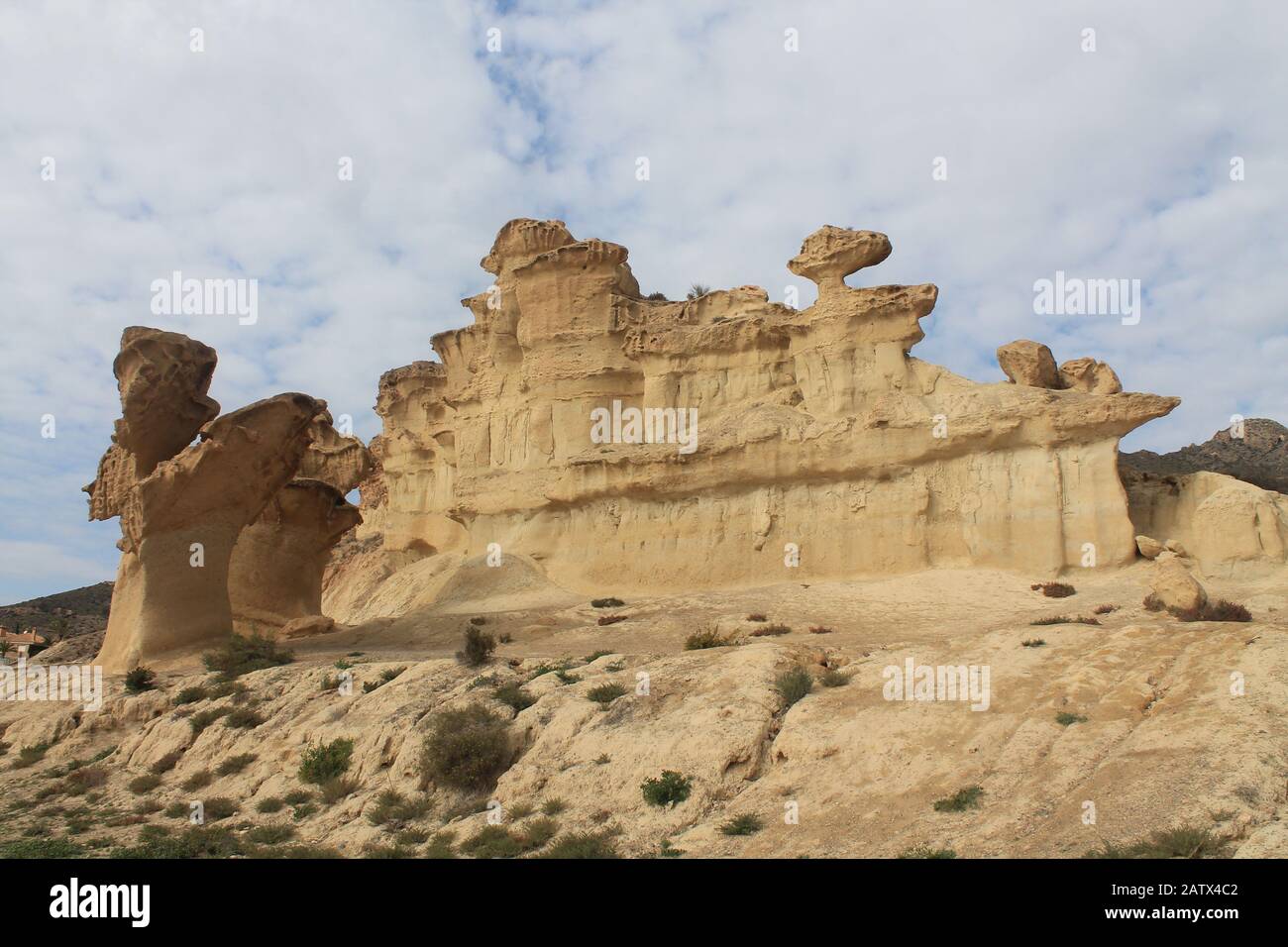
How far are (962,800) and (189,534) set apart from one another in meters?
21.5

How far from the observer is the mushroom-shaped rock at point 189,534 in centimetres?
2375

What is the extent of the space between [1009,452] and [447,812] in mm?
17864

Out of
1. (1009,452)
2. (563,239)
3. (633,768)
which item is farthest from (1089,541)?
(563,239)

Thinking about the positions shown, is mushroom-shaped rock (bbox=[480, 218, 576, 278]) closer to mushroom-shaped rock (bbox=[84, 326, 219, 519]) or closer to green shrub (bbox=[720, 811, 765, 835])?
mushroom-shaped rock (bbox=[84, 326, 219, 519])

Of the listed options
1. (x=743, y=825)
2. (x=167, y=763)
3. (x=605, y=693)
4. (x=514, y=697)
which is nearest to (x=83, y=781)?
(x=167, y=763)

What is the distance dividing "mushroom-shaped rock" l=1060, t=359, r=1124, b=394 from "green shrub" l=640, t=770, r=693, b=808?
2197 cm

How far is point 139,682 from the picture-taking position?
21.0 metres

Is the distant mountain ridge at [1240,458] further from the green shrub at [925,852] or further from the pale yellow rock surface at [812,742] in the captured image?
the green shrub at [925,852]

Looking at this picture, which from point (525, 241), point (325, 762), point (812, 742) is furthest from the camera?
point (525, 241)

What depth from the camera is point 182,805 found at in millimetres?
15039

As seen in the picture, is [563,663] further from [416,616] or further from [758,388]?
[758,388]

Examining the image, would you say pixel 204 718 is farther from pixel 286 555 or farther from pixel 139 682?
pixel 286 555

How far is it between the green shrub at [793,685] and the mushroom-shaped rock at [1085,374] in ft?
62.7

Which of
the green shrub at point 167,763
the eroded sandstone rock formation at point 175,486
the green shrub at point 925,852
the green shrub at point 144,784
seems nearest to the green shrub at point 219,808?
the green shrub at point 144,784
